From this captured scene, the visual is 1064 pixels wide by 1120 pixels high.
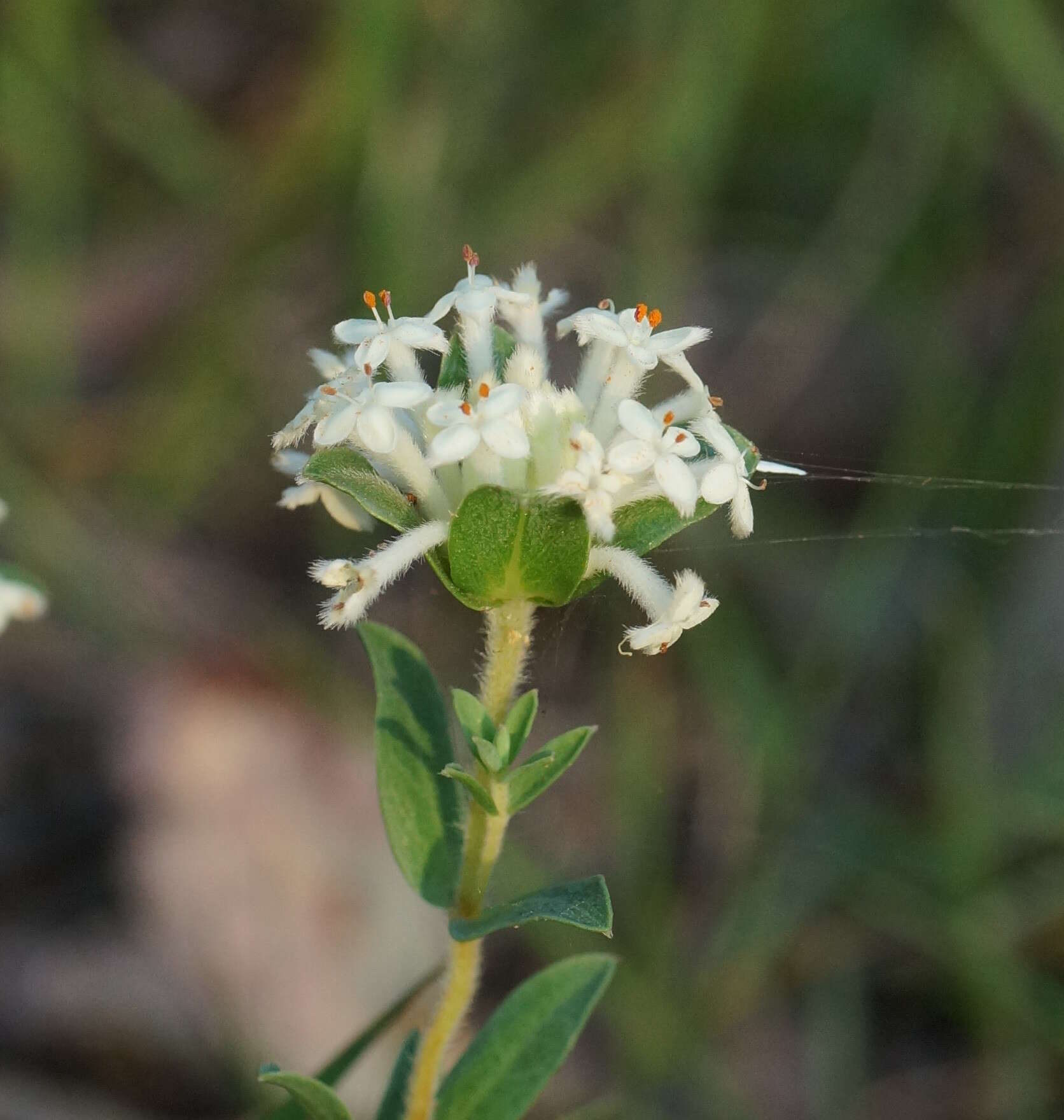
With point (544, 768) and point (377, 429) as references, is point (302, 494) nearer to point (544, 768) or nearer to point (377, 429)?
point (377, 429)

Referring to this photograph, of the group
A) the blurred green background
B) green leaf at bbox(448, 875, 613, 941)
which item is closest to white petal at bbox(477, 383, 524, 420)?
green leaf at bbox(448, 875, 613, 941)

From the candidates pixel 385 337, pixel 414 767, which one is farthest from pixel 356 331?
pixel 414 767

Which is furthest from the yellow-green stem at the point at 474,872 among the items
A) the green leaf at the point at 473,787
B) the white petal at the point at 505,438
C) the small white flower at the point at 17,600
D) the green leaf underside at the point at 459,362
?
the small white flower at the point at 17,600

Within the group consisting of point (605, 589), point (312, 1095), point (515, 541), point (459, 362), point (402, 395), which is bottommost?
point (312, 1095)

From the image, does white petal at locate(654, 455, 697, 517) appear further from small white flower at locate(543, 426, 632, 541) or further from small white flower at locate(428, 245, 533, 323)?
small white flower at locate(428, 245, 533, 323)

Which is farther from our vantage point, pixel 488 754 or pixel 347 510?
pixel 347 510

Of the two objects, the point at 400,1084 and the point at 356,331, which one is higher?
the point at 356,331
